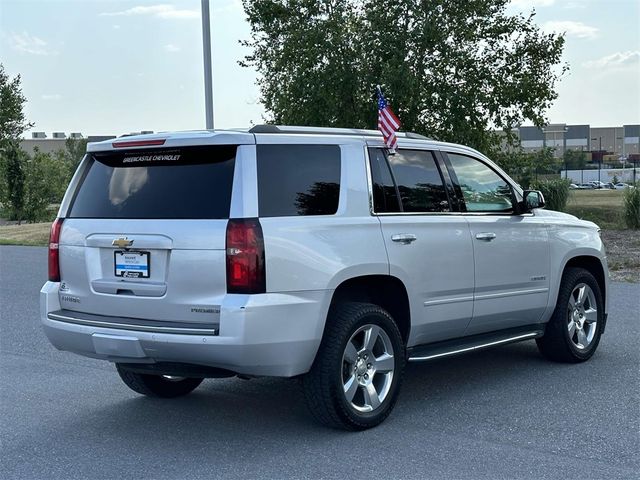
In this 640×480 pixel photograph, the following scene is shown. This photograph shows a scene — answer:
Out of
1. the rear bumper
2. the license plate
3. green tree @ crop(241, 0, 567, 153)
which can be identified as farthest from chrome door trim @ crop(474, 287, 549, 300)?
green tree @ crop(241, 0, 567, 153)

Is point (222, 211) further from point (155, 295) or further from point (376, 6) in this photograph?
point (376, 6)

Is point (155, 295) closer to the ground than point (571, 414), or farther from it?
farther from it

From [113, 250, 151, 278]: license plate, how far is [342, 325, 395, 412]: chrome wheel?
138 centimetres

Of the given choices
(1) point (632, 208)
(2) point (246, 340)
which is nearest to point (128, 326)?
(2) point (246, 340)

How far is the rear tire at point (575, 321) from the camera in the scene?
751cm

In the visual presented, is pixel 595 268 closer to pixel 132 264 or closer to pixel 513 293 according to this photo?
pixel 513 293

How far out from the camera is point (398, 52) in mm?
19266

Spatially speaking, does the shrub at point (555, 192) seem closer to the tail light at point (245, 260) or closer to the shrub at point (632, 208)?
the shrub at point (632, 208)

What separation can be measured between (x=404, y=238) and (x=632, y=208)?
17412 millimetres

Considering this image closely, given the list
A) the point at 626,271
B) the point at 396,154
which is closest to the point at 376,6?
the point at 626,271

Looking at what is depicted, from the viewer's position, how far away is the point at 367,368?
227 inches

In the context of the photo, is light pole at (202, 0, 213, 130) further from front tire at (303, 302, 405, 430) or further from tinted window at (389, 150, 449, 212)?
front tire at (303, 302, 405, 430)

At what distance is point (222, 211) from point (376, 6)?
1592cm

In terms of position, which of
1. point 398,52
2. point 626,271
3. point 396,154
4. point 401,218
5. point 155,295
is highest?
point 398,52
